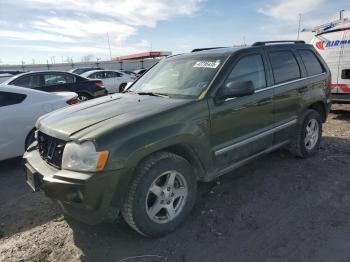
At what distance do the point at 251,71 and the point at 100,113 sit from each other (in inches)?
77.9

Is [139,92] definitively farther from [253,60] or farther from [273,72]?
[273,72]

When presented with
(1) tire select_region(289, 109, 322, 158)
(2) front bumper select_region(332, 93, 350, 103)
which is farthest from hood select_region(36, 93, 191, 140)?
(2) front bumper select_region(332, 93, 350, 103)

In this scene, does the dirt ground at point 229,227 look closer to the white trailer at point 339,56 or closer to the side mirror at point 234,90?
the side mirror at point 234,90

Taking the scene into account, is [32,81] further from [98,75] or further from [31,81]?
[98,75]

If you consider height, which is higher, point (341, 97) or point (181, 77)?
point (181, 77)

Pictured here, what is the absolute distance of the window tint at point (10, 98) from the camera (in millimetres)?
5641


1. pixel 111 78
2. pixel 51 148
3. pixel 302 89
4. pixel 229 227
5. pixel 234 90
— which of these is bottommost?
pixel 229 227

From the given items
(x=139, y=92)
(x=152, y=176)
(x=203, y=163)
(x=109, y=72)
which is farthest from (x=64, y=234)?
(x=109, y=72)

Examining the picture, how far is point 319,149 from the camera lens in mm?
5922

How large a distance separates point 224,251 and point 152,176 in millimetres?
935

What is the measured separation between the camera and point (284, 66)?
4.86 metres

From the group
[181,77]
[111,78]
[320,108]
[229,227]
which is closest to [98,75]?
[111,78]

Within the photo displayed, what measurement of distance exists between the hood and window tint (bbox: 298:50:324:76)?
264cm

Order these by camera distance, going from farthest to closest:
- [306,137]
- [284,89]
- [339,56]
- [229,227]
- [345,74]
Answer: [339,56], [345,74], [306,137], [284,89], [229,227]
